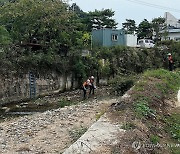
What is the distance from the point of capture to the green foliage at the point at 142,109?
12.3 meters

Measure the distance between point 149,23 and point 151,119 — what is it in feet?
139

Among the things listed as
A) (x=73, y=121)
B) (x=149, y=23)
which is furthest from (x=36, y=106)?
(x=149, y=23)

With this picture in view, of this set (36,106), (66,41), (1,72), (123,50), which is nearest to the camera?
(36,106)

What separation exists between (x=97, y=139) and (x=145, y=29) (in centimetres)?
4730

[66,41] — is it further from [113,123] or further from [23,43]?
[113,123]

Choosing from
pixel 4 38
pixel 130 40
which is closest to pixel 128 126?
pixel 4 38

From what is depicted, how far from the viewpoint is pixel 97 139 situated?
368 inches

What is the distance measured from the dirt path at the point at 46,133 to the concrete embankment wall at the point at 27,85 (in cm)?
897

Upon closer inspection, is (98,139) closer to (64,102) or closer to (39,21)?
(64,102)

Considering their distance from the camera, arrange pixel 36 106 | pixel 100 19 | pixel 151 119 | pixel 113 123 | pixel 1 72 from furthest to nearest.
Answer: pixel 100 19 → pixel 1 72 → pixel 36 106 → pixel 151 119 → pixel 113 123

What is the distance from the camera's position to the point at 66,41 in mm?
29250

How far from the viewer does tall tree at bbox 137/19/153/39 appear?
53428mm

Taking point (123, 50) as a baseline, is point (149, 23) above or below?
above

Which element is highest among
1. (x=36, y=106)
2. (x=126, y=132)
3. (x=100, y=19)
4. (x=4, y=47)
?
(x=100, y=19)
